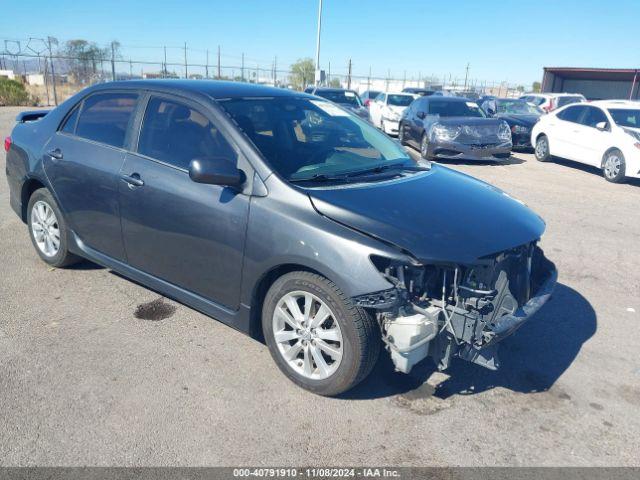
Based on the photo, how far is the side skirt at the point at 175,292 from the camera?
3.49 m

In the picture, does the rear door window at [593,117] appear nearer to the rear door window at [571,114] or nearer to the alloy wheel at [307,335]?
the rear door window at [571,114]

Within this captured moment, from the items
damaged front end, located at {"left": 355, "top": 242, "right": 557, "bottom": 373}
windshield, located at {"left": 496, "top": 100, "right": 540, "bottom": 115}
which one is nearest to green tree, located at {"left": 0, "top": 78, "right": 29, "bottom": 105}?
windshield, located at {"left": 496, "top": 100, "right": 540, "bottom": 115}

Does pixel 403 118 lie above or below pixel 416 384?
above

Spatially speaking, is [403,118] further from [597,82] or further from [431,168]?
[597,82]

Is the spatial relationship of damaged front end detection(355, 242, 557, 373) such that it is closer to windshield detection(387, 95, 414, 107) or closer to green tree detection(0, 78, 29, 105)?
windshield detection(387, 95, 414, 107)

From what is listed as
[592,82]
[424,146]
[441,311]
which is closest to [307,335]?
[441,311]

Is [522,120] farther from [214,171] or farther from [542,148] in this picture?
[214,171]

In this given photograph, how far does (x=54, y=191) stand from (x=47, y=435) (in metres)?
2.45

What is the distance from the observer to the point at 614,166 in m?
11.1

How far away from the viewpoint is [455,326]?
293 cm

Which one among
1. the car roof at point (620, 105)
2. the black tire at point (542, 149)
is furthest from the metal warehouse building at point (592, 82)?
the car roof at point (620, 105)

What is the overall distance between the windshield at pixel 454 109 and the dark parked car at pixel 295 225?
9.26 meters

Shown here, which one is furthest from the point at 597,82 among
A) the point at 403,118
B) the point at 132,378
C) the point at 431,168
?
the point at 132,378

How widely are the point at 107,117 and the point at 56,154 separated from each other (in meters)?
0.61
